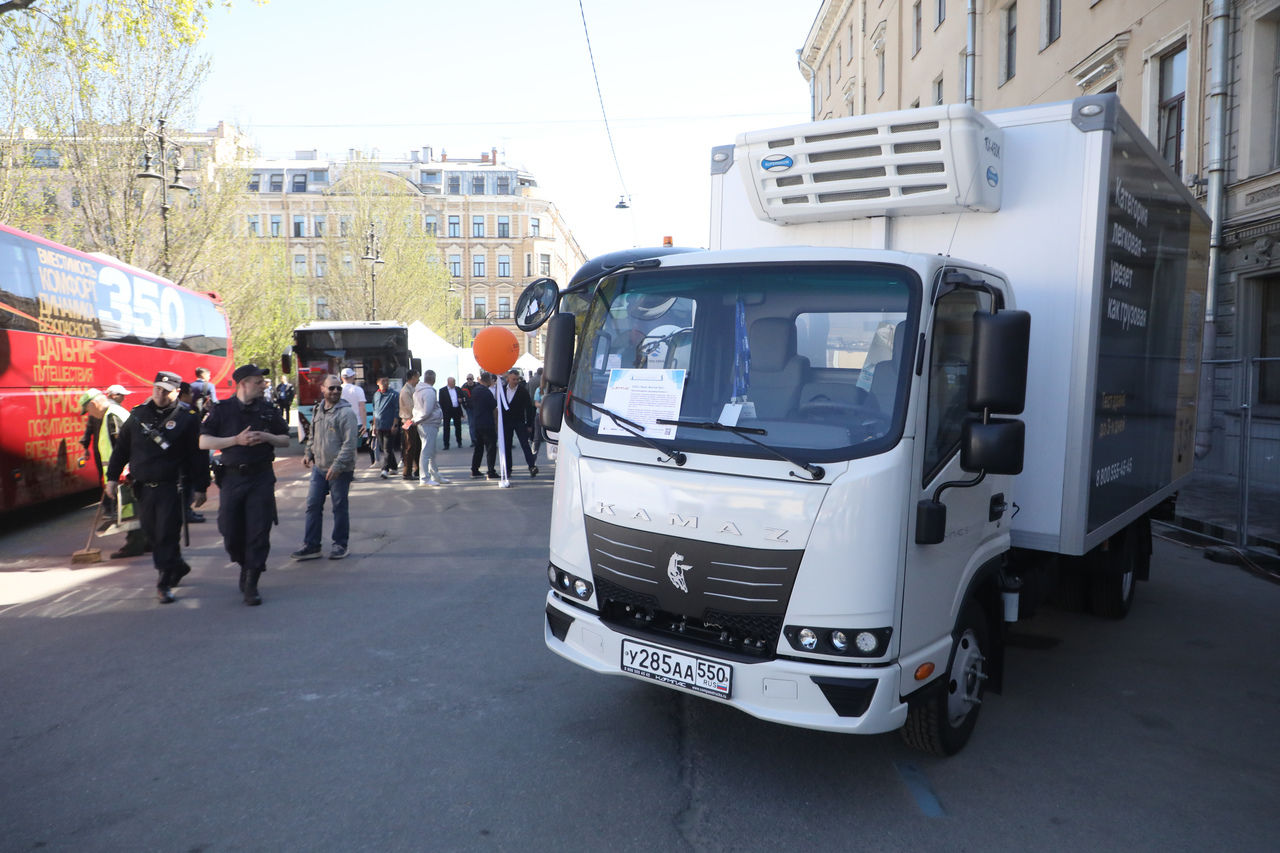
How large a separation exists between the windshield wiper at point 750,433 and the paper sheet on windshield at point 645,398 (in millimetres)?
46

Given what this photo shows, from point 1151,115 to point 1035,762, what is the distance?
53.8 ft

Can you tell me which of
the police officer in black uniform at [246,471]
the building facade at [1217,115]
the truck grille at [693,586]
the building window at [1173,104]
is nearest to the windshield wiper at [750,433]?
the truck grille at [693,586]

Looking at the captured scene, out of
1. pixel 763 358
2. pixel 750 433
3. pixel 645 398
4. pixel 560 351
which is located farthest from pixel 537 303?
pixel 750 433

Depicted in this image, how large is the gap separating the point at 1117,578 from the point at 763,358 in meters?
4.00

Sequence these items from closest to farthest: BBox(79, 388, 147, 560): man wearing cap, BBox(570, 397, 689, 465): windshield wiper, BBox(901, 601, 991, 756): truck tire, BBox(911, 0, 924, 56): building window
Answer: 1. BBox(570, 397, 689, 465): windshield wiper
2. BBox(901, 601, 991, 756): truck tire
3. BBox(79, 388, 147, 560): man wearing cap
4. BBox(911, 0, 924, 56): building window

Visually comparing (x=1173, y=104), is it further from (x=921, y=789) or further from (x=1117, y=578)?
(x=921, y=789)

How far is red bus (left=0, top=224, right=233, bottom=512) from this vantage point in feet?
32.7

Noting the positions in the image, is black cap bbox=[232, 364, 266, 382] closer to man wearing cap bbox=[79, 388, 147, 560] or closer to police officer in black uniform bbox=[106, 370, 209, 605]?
police officer in black uniform bbox=[106, 370, 209, 605]

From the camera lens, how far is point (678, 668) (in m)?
3.63

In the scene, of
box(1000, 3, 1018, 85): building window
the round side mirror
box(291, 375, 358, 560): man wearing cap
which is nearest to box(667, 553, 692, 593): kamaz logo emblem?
the round side mirror

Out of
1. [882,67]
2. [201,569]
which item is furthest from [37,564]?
[882,67]

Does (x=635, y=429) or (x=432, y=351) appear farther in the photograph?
(x=432, y=351)

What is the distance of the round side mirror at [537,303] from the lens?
4.81 m

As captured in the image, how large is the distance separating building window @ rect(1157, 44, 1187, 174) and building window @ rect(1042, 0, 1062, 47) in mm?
3841
